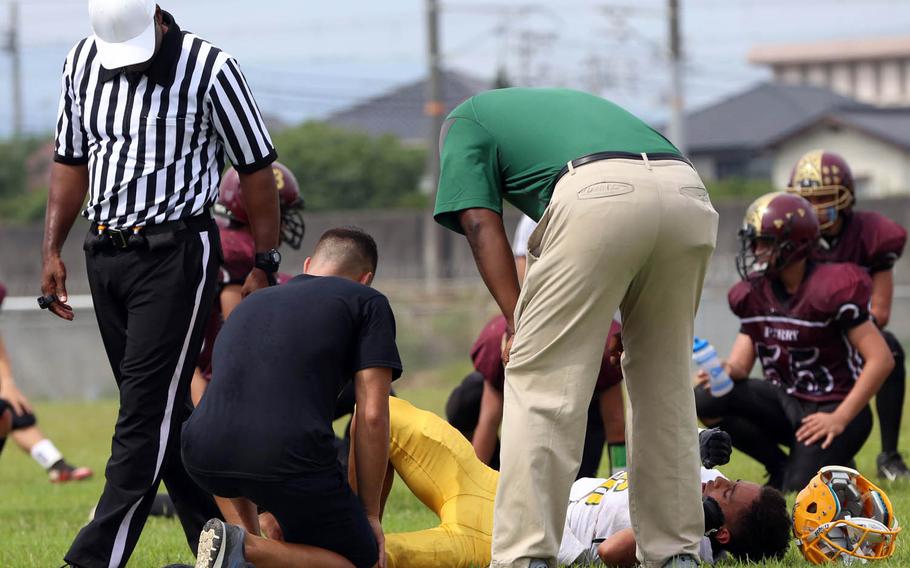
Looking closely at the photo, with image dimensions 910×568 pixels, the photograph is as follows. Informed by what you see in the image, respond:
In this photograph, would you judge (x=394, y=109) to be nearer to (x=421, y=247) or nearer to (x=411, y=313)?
(x=421, y=247)

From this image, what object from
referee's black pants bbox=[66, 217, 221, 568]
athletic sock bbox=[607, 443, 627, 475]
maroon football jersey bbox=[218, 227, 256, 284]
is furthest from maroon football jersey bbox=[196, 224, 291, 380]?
athletic sock bbox=[607, 443, 627, 475]

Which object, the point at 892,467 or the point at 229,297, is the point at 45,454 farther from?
the point at 892,467

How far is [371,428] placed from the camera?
4.44m

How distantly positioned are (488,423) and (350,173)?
3937 centimetres

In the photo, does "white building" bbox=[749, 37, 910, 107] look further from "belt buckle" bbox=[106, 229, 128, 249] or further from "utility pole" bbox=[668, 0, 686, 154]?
"belt buckle" bbox=[106, 229, 128, 249]

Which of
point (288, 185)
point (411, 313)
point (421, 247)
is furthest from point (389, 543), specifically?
point (421, 247)

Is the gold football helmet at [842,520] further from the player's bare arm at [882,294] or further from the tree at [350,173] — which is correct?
the tree at [350,173]

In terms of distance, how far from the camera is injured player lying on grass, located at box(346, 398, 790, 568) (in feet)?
16.1

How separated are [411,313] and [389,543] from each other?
14.5m

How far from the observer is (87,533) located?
15.7ft

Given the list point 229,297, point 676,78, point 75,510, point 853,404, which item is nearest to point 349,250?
point 229,297

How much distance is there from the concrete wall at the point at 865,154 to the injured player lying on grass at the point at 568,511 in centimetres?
4508

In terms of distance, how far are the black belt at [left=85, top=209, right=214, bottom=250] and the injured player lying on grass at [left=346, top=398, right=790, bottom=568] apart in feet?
3.63

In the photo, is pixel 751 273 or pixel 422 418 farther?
pixel 751 273
